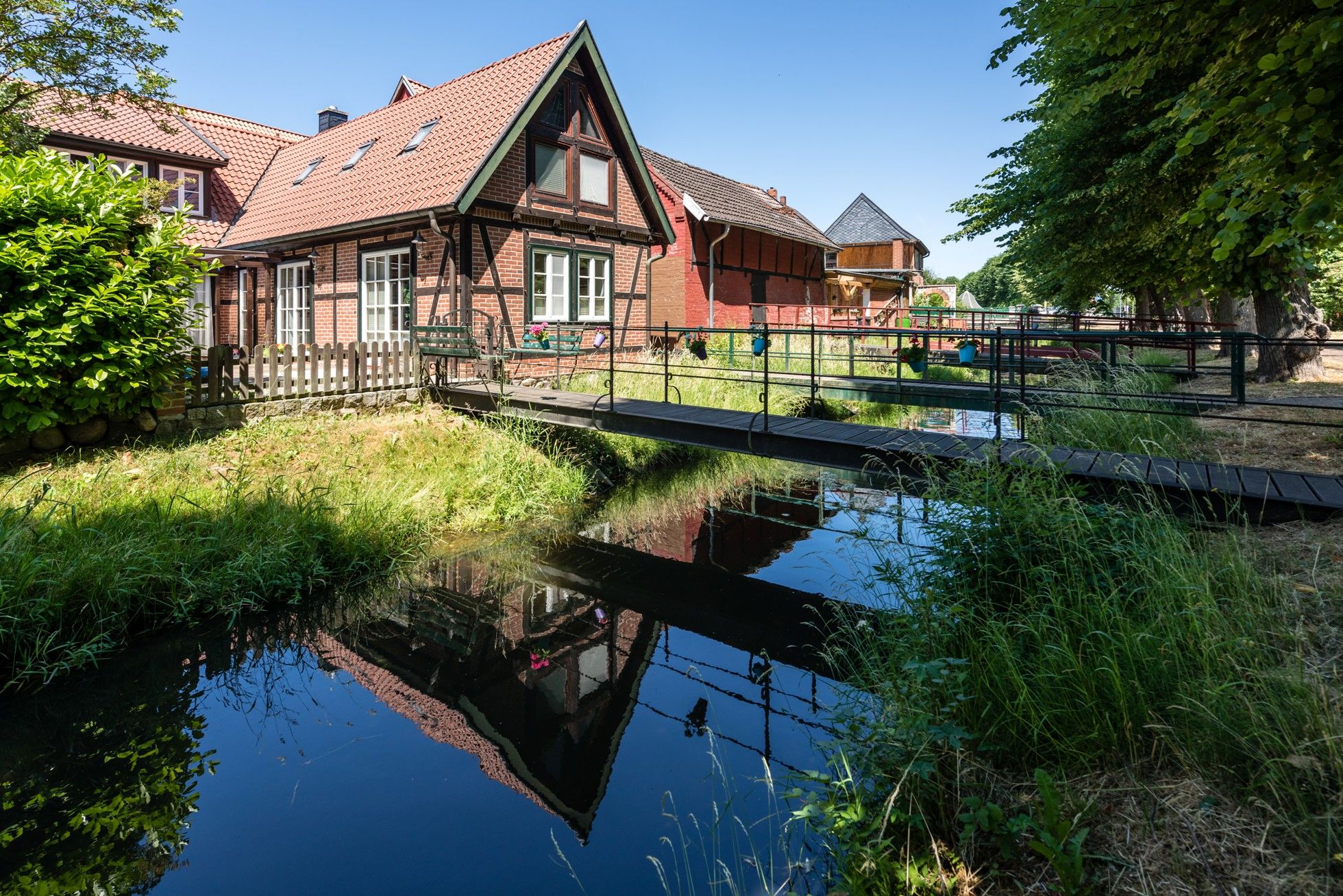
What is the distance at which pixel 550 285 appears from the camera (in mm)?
14891

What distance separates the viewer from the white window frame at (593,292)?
15398 millimetres

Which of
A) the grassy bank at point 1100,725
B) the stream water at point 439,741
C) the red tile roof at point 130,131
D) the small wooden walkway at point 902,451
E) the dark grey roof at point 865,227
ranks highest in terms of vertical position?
the dark grey roof at point 865,227

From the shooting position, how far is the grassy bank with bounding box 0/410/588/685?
5.65 metres

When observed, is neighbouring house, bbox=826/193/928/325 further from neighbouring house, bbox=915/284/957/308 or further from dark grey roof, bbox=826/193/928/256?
neighbouring house, bbox=915/284/957/308

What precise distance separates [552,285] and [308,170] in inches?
305

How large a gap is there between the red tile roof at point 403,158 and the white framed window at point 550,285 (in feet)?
6.97

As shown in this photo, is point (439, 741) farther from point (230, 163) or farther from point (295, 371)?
point (230, 163)

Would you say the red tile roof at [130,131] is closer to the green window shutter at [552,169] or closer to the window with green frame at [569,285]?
the green window shutter at [552,169]

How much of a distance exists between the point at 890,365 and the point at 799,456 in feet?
40.1

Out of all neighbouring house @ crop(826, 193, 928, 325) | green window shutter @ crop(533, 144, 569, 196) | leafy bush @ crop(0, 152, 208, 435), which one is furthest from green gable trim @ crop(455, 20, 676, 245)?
neighbouring house @ crop(826, 193, 928, 325)

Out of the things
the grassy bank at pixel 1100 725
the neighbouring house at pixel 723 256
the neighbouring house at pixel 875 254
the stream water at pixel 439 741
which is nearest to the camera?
the grassy bank at pixel 1100 725

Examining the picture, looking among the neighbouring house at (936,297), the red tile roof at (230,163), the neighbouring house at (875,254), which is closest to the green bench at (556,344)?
the red tile roof at (230,163)

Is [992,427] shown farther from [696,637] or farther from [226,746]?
[226,746]

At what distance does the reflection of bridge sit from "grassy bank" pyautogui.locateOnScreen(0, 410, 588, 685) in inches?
36.4
